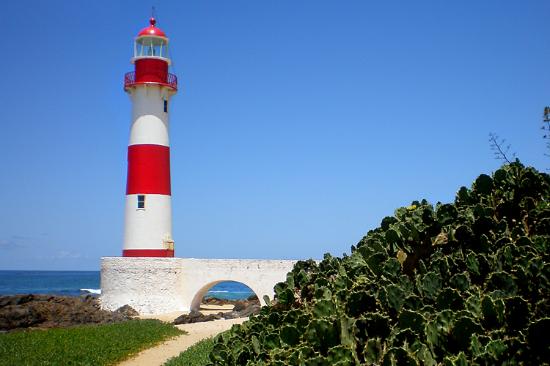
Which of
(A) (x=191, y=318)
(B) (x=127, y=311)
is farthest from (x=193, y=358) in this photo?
(B) (x=127, y=311)

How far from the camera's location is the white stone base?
2448 centimetres

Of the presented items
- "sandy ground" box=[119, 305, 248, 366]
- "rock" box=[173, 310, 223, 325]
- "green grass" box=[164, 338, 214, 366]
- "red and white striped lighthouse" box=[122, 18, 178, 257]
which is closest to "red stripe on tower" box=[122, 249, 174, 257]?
"red and white striped lighthouse" box=[122, 18, 178, 257]

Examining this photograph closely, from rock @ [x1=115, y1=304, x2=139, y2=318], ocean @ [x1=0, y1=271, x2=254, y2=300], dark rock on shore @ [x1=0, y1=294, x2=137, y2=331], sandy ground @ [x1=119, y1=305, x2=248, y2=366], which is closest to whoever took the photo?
sandy ground @ [x1=119, y1=305, x2=248, y2=366]

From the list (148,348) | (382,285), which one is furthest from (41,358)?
(382,285)

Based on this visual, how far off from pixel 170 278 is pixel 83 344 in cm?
982

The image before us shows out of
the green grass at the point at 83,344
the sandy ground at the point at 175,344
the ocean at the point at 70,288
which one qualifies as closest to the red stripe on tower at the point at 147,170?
the sandy ground at the point at 175,344

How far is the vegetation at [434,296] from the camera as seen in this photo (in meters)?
3.20

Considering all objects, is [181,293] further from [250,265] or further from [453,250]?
[453,250]

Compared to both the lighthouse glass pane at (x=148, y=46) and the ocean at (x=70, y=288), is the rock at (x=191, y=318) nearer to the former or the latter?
the lighthouse glass pane at (x=148, y=46)

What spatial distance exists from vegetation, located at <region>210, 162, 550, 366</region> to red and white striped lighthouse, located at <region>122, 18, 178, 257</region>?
21410 millimetres

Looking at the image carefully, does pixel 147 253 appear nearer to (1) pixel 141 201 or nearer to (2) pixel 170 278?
(2) pixel 170 278

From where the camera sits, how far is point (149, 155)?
84.3ft

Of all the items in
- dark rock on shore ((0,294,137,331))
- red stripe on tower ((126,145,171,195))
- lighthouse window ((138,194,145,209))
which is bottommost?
dark rock on shore ((0,294,137,331))

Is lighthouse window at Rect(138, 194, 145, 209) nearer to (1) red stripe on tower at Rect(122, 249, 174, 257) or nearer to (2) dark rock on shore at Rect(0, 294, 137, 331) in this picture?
(1) red stripe on tower at Rect(122, 249, 174, 257)
